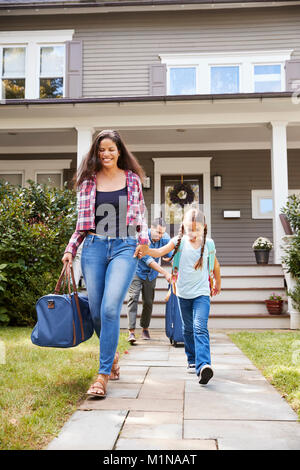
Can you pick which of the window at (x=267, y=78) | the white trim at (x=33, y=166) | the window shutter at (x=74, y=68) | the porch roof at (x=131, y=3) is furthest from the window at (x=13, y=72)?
the window at (x=267, y=78)

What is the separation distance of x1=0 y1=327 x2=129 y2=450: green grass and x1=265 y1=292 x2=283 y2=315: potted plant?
9.38ft

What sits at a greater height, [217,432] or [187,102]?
[187,102]

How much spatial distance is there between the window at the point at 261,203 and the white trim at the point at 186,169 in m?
1.04

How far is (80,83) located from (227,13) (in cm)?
387

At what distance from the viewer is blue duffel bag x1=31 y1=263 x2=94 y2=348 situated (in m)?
2.96

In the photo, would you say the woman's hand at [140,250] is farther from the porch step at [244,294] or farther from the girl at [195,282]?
the porch step at [244,294]

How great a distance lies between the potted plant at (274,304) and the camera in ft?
22.4

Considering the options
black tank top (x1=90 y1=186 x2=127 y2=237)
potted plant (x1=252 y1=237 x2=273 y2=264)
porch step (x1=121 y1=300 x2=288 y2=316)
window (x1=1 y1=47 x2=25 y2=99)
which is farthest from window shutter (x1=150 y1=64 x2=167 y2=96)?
black tank top (x1=90 y1=186 x2=127 y2=237)

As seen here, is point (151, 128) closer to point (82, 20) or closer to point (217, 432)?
point (82, 20)

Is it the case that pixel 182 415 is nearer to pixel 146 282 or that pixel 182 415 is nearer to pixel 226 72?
pixel 146 282

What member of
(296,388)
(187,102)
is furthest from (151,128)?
(296,388)

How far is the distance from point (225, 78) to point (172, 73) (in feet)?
4.19

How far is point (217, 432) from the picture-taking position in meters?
2.23

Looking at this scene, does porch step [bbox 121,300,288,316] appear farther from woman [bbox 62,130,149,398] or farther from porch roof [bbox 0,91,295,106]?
woman [bbox 62,130,149,398]
